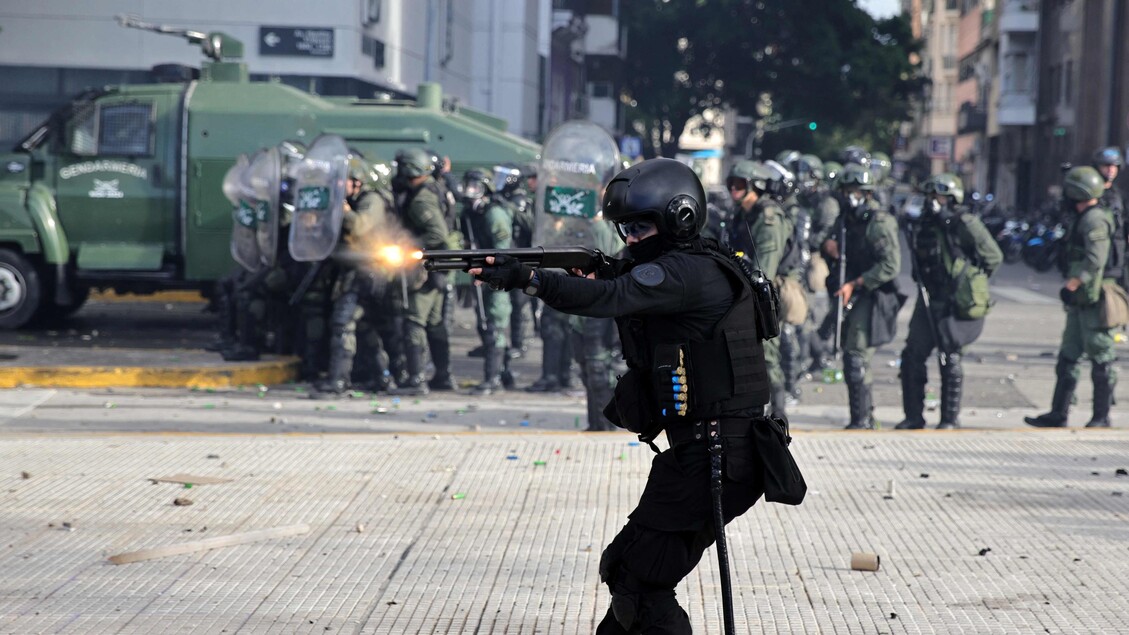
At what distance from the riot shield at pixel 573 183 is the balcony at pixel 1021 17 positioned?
4509 cm

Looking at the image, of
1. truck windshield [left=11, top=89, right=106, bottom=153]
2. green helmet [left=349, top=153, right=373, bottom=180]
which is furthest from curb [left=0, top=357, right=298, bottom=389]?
truck windshield [left=11, top=89, right=106, bottom=153]

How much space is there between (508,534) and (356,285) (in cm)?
494

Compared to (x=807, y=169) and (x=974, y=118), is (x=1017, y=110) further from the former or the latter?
(x=807, y=169)

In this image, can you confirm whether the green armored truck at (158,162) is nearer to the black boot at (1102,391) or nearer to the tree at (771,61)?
the black boot at (1102,391)

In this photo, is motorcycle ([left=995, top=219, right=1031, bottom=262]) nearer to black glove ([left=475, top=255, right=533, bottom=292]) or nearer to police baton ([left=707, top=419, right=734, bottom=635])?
police baton ([left=707, top=419, right=734, bottom=635])

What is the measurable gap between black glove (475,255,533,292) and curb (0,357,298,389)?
8093 millimetres

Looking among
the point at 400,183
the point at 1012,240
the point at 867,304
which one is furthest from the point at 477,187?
the point at 1012,240

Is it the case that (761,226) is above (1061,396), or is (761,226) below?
above

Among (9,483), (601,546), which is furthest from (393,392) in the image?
(601,546)

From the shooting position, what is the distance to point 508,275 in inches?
150

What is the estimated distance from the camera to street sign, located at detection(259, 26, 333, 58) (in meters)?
22.6

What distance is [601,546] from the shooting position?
612 cm

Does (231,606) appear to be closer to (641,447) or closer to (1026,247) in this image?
(641,447)

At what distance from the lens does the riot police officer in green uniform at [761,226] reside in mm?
8984
